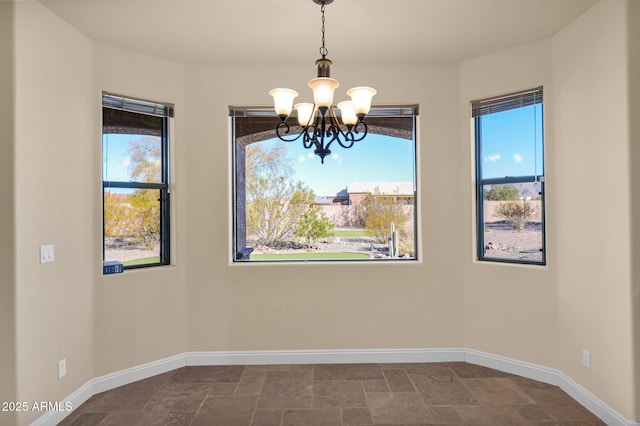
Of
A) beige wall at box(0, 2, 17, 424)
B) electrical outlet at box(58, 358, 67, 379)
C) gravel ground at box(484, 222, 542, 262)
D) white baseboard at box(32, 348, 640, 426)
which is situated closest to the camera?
beige wall at box(0, 2, 17, 424)

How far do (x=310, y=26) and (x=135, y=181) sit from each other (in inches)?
74.1

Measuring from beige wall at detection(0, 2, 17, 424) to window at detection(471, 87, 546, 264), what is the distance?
3.38 m

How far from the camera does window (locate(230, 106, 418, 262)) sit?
3498mm

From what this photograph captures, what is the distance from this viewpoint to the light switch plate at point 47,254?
238cm

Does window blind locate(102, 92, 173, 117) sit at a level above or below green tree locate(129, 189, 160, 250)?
above

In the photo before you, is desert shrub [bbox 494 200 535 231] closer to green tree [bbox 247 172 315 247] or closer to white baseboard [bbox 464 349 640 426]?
white baseboard [bbox 464 349 640 426]

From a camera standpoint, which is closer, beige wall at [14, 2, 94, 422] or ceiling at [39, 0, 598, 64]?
beige wall at [14, 2, 94, 422]

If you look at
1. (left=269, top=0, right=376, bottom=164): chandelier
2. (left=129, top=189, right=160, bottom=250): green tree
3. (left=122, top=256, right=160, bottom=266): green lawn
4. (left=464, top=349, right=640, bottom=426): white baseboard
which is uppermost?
(left=269, top=0, right=376, bottom=164): chandelier

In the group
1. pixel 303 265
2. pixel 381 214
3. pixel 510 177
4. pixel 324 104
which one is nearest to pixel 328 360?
pixel 303 265

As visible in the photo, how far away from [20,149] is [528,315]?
377 centimetres

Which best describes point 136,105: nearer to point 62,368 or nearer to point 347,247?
point 62,368

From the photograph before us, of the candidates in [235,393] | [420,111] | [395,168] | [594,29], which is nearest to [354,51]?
[420,111]

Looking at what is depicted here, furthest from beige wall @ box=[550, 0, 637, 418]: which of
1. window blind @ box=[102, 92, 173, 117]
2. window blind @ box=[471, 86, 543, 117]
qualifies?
window blind @ box=[102, 92, 173, 117]

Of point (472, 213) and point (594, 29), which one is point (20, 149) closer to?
point (472, 213)
